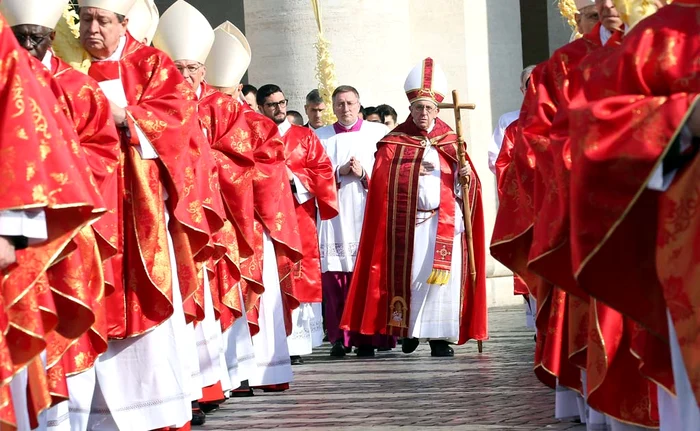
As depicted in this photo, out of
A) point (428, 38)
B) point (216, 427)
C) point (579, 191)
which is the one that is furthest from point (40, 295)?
point (428, 38)

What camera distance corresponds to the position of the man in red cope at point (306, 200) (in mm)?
12555

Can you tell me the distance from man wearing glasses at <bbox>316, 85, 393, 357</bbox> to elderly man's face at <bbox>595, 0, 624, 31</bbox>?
283 inches

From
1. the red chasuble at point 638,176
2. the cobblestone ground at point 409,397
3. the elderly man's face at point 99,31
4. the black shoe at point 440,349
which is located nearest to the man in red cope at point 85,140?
the elderly man's face at point 99,31

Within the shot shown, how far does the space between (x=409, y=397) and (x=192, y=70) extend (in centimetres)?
240

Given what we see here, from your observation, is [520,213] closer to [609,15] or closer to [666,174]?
[609,15]

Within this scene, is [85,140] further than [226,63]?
No

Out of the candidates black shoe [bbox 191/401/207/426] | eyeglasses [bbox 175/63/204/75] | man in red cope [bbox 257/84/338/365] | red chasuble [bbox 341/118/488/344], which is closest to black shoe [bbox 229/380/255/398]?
black shoe [bbox 191/401/207/426]

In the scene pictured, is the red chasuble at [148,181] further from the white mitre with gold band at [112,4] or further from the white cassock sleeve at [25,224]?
the white cassock sleeve at [25,224]

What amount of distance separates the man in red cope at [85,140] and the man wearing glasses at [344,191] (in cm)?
638

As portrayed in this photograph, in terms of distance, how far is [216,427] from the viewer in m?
8.71

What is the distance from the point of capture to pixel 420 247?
12.9 metres

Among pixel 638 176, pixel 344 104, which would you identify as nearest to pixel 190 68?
pixel 344 104

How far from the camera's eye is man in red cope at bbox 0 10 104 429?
5.13m

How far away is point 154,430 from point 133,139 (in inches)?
56.1
